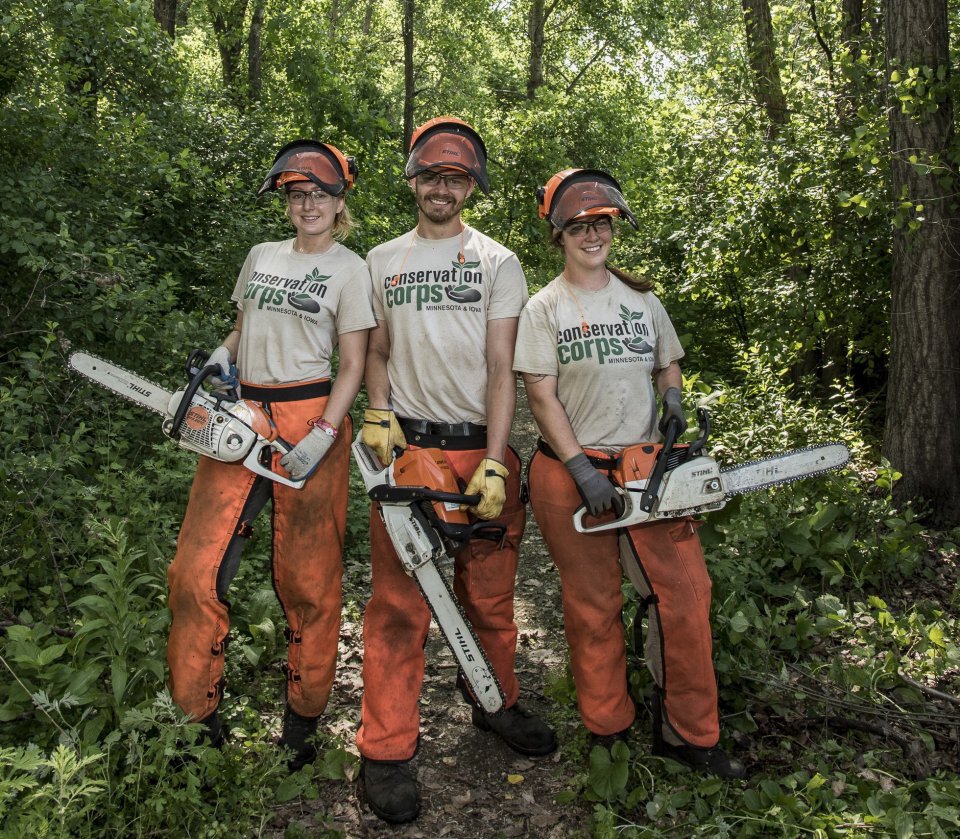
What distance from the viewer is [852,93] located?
19.7 ft

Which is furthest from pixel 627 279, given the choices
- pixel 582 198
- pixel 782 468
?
pixel 782 468

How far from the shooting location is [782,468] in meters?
3.18

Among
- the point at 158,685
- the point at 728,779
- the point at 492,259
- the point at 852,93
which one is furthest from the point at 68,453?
the point at 852,93

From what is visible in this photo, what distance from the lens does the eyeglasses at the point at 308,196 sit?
3.34m

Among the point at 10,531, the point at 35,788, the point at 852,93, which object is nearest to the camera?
the point at 35,788

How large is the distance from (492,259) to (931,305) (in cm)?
348

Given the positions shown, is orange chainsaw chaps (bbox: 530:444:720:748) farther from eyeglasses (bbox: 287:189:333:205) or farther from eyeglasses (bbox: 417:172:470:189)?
eyeglasses (bbox: 287:189:333:205)

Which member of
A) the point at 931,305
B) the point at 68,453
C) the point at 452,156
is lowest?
the point at 68,453

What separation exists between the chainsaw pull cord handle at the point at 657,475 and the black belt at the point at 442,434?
71 cm

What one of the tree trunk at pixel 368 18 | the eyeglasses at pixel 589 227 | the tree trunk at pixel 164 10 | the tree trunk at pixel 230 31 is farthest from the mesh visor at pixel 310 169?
the tree trunk at pixel 368 18

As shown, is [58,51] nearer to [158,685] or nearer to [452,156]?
[452,156]

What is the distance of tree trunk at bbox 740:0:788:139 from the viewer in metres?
7.53

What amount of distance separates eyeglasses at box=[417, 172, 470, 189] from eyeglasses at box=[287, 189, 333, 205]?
389 millimetres

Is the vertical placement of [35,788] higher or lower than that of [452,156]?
lower
